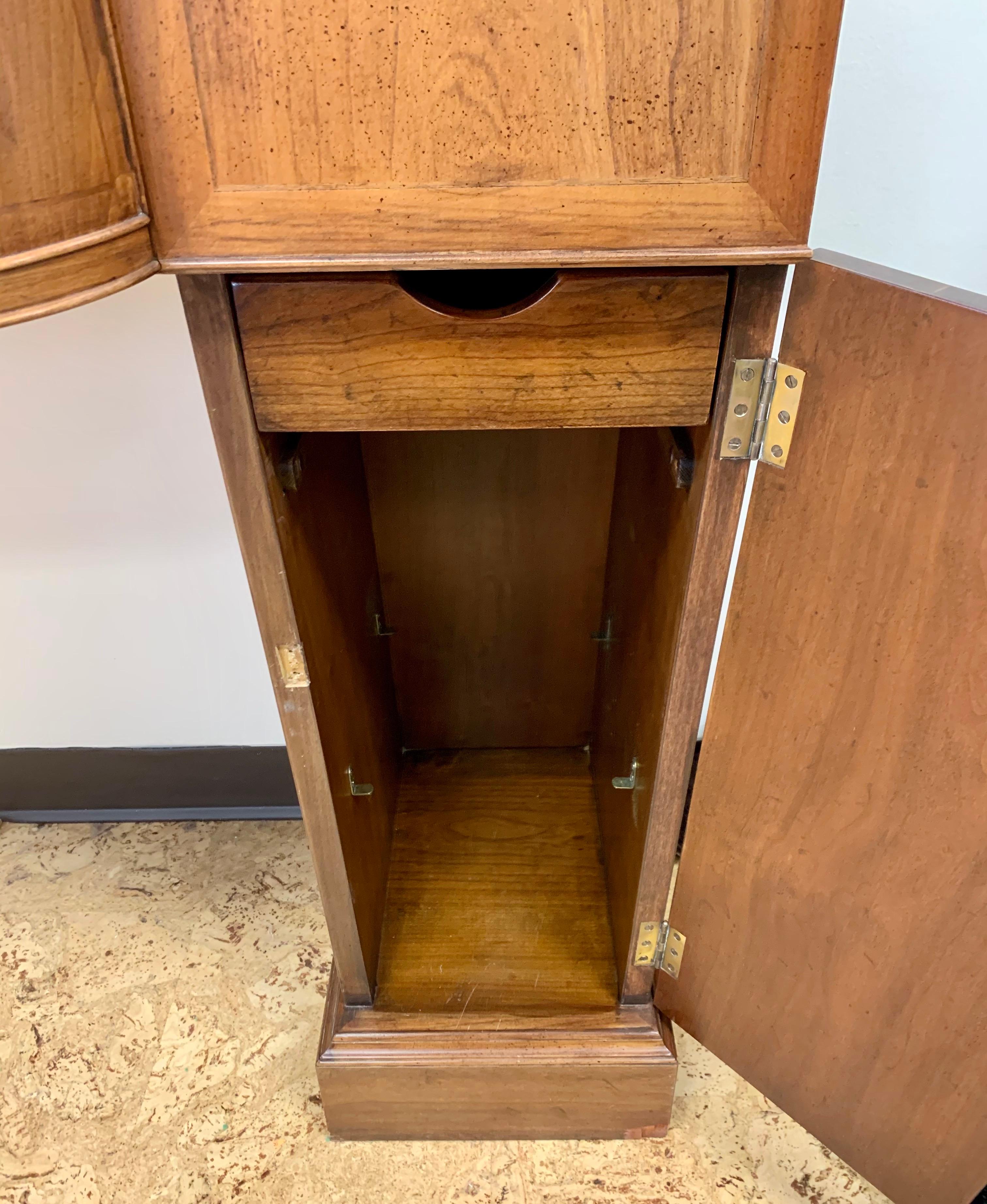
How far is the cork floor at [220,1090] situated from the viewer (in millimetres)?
1016

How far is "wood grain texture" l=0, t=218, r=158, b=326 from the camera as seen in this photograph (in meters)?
0.45

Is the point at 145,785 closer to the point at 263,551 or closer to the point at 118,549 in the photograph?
the point at 118,549

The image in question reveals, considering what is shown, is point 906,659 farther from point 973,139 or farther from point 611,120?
point 973,139

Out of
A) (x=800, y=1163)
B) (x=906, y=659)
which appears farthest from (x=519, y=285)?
(x=800, y=1163)

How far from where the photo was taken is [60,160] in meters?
0.45

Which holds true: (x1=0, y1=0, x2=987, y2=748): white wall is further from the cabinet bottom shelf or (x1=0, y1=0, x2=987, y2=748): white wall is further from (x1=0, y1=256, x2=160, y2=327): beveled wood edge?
(x1=0, y1=256, x2=160, y2=327): beveled wood edge

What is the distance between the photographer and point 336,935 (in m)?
0.96

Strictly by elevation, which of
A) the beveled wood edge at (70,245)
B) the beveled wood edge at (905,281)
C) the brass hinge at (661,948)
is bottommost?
the brass hinge at (661,948)

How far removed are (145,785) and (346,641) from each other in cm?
73

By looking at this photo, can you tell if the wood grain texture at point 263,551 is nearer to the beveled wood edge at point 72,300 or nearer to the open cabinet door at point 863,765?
the beveled wood edge at point 72,300

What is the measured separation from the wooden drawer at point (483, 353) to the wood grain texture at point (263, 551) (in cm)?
2

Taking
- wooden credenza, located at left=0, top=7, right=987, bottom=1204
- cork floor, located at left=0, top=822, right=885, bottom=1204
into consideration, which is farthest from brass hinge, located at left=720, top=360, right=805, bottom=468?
cork floor, located at left=0, top=822, right=885, bottom=1204

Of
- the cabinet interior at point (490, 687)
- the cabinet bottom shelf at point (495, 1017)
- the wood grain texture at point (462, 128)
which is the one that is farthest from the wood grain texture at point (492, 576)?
the wood grain texture at point (462, 128)

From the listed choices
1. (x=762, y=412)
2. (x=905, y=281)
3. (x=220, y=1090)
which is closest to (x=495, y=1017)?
(x=220, y=1090)
